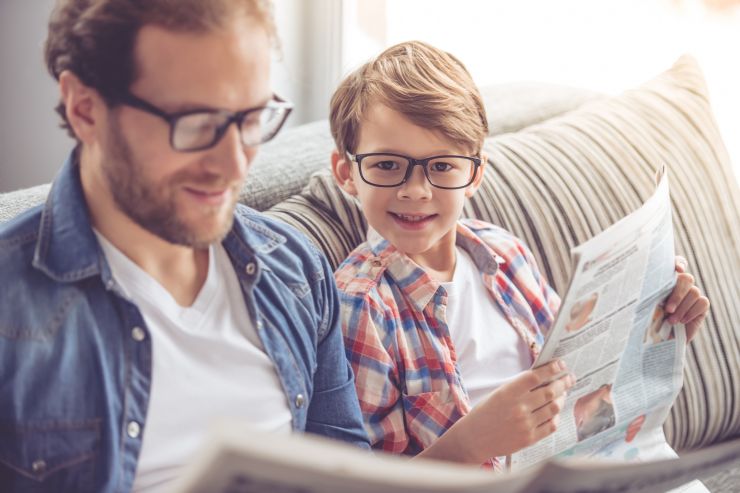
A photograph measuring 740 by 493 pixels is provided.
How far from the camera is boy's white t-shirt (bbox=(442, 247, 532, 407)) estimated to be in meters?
1.30

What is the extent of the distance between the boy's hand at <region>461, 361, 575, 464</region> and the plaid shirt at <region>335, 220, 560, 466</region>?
114mm

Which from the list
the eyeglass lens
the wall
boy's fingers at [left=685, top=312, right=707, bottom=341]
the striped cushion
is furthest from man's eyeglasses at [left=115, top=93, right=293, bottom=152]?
the wall

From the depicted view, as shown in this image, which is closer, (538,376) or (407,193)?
A: (538,376)

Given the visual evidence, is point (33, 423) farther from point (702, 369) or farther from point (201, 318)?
point (702, 369)

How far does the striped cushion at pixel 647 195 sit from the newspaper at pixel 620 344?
360mm

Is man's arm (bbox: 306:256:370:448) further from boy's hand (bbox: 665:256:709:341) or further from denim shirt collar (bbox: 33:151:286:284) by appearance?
boy's hand (bbox: 665:256:709:341)

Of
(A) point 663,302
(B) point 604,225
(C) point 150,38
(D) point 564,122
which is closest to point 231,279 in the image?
(C) point 150,38

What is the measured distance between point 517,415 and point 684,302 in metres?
0.34

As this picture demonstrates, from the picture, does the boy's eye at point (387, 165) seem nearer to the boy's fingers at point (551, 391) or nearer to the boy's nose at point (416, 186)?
the boy's nose at point (416, 186)

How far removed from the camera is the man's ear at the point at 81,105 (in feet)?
2.76

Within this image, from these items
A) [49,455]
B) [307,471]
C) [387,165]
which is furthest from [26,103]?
[307,471]

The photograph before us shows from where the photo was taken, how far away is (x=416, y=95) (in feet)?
3.98

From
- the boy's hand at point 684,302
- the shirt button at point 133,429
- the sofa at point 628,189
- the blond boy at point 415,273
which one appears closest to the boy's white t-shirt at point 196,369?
the shirt button at point 133,429

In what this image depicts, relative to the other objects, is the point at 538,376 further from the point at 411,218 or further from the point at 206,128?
the point at 206,128
